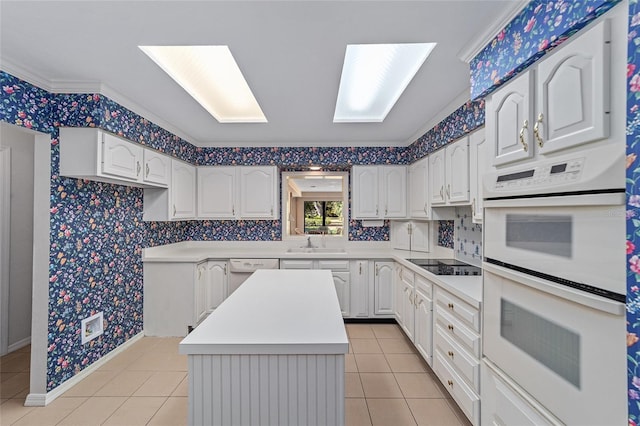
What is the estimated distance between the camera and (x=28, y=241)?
9.97 feet

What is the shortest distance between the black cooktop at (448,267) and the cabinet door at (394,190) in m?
0.97

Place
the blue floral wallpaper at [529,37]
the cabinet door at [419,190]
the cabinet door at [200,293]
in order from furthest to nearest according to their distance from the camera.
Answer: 1. the cabinet door at [200,293]
2. the cabinet door at [419,190]
3. the blue floral wallpaper at [529,37]

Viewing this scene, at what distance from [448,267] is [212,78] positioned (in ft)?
8.62

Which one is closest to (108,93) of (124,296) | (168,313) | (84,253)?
(84,253)

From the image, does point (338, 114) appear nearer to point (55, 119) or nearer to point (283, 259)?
point (283, 259)

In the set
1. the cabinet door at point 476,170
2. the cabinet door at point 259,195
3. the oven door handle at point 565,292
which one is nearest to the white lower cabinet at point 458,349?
the oven door handle at point 565,292

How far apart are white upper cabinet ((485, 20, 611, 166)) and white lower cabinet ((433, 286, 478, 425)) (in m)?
0.99

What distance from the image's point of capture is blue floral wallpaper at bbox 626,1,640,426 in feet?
2.65

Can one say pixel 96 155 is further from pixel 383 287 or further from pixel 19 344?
pixel 383 287

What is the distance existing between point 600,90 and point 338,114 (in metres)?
2.42

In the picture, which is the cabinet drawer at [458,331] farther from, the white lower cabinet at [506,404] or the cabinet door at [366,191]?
the cabinet door at [366,191]

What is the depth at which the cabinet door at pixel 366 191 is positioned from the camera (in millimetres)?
3963

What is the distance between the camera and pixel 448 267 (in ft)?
8.58

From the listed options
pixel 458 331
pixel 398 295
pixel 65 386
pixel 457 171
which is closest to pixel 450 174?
pixel 457 171
